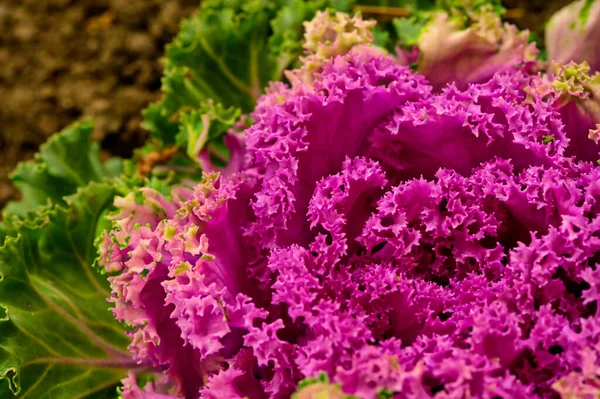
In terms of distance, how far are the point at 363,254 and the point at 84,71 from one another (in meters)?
3.52

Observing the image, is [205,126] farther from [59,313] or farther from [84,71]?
[84,71]

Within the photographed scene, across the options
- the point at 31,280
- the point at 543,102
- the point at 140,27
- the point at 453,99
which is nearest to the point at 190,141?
the point at 31,280

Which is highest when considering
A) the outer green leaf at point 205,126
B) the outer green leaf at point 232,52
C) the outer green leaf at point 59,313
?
the outer green leaf at point 232,52

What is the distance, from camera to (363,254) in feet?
7.34

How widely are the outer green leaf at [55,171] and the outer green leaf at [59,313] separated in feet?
1.68

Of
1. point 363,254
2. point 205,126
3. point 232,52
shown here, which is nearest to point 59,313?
point 205,126

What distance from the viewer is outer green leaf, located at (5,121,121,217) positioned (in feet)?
11.2

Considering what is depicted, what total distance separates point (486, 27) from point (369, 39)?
51cm

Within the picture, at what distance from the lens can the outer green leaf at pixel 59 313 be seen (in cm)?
250

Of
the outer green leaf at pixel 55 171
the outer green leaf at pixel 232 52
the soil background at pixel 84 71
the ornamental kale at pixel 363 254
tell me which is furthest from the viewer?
the soil background at pixel 84 71

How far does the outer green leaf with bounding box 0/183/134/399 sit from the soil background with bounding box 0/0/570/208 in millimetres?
2095

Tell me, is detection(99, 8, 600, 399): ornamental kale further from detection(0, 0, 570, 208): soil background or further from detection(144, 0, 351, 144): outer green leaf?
detection(0, 0, 570, 208): soil background

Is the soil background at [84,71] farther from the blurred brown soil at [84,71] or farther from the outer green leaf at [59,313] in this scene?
the outer green leaf at [59,313]

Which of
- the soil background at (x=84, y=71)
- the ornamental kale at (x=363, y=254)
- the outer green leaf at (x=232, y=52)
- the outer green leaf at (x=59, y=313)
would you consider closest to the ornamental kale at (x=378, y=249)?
the ornamental kale at (x=363, y=254)
